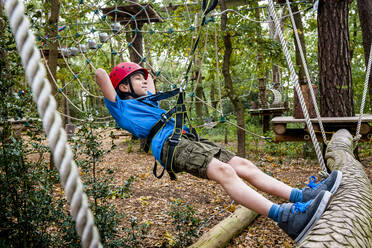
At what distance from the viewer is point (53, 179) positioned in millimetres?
1865

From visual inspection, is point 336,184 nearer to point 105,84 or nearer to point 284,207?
point 284,207

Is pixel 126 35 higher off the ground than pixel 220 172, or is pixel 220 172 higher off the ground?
pixel 126 35

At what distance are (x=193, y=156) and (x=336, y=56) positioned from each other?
277cm

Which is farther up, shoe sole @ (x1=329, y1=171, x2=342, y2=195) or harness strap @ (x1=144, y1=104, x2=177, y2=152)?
harness strap @ (x1=144, y1=104, x2=177, y2=152)

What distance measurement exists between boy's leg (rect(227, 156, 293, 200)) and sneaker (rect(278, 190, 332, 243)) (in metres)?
0.23

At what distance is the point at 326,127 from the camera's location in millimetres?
3191

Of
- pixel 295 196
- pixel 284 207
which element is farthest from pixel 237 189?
pixel 295 196

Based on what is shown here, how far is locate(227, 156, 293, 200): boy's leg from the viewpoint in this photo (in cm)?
159

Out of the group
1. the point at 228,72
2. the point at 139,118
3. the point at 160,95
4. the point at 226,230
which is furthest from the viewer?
the point at 228,72

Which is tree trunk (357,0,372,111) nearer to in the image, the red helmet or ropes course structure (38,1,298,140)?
A: ropes course structure (38,1,298,140)

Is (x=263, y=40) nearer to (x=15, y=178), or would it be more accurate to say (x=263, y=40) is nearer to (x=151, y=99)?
(x=151, y=99)

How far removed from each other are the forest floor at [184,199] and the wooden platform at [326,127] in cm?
54

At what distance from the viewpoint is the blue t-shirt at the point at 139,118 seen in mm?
1808

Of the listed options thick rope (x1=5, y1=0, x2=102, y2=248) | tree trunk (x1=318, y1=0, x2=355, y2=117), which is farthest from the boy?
tree trunk (x1=318, y1=0, x2=355, y2=117)
